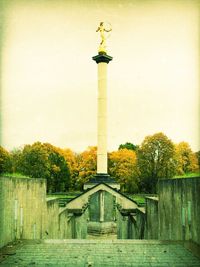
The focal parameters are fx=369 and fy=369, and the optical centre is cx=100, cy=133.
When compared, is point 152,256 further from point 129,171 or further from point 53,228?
point 129,171

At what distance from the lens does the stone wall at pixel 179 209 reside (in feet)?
23.8

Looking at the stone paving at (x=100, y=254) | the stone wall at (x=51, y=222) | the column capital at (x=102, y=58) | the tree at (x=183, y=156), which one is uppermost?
the column capital at (x=102, y=58)

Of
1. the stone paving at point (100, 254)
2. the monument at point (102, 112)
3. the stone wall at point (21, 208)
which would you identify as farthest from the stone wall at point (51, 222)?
the monument at point (102, 112)

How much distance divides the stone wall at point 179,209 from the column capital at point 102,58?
75.1 ft

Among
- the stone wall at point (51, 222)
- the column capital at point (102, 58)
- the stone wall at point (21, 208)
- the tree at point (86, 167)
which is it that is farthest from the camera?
the tree at point (86, 167)

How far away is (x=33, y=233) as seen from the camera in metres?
10.1

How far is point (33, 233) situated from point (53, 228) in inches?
143

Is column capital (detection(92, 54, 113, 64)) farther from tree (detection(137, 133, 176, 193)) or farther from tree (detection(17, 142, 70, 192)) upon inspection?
tree (detection(17, 142, 70, 192))

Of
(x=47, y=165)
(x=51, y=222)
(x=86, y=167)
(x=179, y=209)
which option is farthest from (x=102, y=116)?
(x=86, y=167)

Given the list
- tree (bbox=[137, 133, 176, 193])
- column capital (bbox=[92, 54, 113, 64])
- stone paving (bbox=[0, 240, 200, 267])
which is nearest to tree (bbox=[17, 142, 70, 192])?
tree (bbox=[137, 133, 176, 193])

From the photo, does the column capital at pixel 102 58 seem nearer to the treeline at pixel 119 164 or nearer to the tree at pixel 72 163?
the treeline at pixel 119 164

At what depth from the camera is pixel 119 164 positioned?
6116 centimetres

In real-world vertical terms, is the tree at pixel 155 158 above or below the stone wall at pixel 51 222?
above

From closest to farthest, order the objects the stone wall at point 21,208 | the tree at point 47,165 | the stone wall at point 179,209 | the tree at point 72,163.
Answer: the stone wall at point 179,209 < the stone wall at point 21,208 < the tree at point 47,165 < the tree at point 72,163
